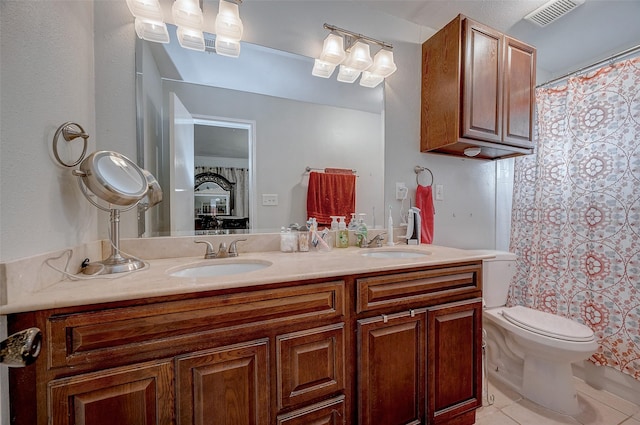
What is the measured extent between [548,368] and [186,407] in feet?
6.02

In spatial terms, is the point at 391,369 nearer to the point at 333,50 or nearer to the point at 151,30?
the point at 333,50

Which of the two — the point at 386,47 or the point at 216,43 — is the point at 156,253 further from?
the point at 386,47

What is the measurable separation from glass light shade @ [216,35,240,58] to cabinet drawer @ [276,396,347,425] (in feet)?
5.26

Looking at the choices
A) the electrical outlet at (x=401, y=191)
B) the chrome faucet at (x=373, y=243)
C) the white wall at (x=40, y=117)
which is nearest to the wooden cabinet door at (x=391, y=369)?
the chrome faucet at (x=373, y=243)

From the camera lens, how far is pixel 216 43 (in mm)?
1280

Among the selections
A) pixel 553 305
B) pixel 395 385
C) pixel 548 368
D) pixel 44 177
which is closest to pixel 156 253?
pixel 44 177

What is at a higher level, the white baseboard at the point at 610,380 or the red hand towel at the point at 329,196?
the red hand towel at the point at 329,196

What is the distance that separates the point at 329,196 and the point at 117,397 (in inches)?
48.6

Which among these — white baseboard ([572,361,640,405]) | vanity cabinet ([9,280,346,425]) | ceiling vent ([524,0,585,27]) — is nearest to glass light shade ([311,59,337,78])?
vanity cabinet ([9,280,346,425])

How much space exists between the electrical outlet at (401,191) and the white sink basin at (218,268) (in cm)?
101

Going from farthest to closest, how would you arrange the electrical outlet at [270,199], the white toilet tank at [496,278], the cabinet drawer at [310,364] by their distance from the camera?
the white toilet tank at [496,278], the electrical outlet at [270,199], the cabinet drawer at [310,364]

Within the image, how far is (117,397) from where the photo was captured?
68cm

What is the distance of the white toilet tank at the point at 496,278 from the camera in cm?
170

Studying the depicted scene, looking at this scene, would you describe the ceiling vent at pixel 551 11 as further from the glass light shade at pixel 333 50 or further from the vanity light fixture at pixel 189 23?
the vanity light fixture at pixel 189 23
